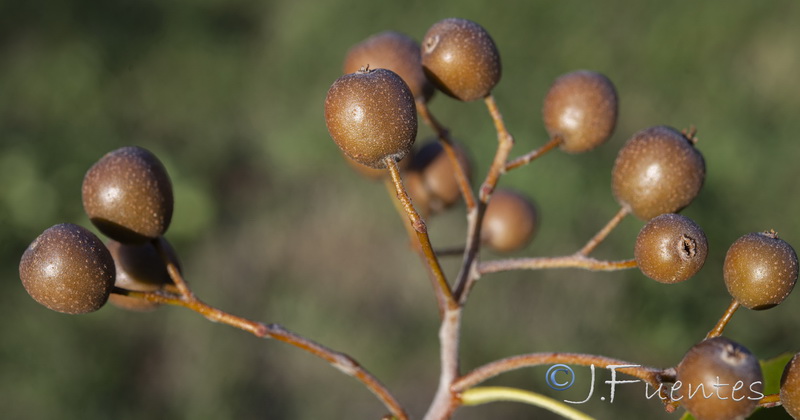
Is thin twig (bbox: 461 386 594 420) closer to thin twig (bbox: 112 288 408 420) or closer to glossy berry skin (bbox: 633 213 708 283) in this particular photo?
thin twig (bbox: 112 288 408 420)

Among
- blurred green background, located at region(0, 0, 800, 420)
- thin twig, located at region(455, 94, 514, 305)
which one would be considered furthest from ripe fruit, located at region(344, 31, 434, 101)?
blurred green background, located at region(0, 0, 800, 420)

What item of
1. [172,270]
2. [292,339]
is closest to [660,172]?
[292,339]

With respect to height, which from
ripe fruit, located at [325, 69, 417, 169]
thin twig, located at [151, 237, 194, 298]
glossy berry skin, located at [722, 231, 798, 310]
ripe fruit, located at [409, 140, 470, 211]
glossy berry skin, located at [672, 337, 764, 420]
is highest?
ripe fruit, located at [409, 140, 470, 211]

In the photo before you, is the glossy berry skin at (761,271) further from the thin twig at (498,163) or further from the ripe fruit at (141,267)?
the ripe fruit at (141,267)

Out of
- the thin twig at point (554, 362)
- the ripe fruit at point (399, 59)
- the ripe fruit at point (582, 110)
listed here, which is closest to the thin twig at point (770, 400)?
the thin twig at point (554, 362)

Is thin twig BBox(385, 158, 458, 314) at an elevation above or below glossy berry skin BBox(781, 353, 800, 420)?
above

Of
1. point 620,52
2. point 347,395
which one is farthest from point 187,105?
point 620,52

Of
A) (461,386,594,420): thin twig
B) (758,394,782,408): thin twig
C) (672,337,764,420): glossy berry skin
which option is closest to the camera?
(672,337,764,420): glossy berry skin
